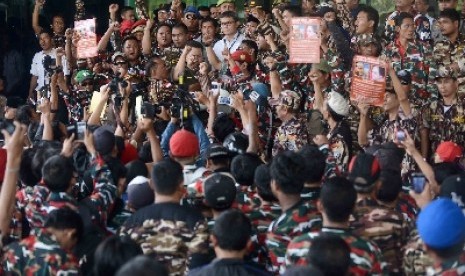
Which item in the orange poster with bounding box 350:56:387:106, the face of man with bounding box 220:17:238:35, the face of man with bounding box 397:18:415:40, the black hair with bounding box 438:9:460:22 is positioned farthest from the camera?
the face of man with bounding box 220:17:238:35

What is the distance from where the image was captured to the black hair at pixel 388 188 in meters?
5.75

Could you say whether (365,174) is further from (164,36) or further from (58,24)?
(58,24)

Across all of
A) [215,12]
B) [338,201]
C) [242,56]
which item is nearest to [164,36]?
[215,12]

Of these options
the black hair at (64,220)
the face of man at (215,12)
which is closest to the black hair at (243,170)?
the black hair at (64,220)

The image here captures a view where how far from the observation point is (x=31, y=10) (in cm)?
1490

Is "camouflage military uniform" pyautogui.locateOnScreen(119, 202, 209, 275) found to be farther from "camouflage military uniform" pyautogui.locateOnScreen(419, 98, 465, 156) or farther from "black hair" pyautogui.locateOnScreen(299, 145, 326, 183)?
"camouflage military uniform" pyautogui.locateOnScreen(419, 98, 465, 156)

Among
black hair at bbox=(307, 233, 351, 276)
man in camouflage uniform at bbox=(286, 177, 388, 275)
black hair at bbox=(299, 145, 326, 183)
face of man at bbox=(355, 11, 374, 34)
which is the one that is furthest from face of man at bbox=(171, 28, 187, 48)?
black hair at bbox=(307, 233, 351, 276)

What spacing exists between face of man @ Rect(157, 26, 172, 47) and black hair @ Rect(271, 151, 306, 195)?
6275 millimetres

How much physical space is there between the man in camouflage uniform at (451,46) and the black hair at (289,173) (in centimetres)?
436

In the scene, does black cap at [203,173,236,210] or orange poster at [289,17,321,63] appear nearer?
black cap at [203,173,236,210]

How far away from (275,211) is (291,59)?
3.86m

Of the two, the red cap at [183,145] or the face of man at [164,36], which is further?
the face of man at [164,36]

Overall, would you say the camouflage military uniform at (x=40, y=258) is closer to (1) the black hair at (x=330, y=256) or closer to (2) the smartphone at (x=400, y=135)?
(1) the black hair at (x=330, y=256)

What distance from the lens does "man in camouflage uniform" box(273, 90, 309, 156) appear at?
Result: 28.7ft
